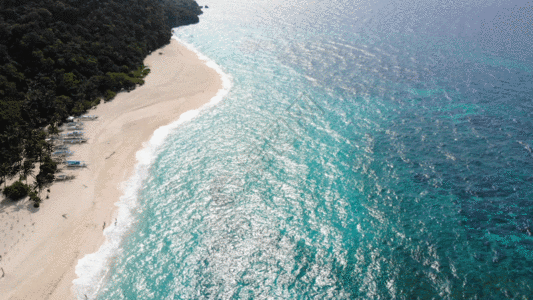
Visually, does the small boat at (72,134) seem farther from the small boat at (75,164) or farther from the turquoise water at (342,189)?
the turquoise water at (342,189)

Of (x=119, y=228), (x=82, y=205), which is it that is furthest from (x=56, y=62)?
(x=119, y=228)

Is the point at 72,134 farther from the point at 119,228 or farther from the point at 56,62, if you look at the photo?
the point at 119,228

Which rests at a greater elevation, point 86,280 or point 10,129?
point 10,129

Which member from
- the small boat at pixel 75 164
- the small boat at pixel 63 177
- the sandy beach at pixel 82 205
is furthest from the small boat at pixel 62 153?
the small boat at pixel 63 177

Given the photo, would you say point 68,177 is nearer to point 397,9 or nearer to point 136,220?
point 136,220

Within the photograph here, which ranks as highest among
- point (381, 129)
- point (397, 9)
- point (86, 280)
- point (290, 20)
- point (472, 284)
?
point (397, 9)

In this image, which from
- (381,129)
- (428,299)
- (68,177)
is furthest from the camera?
(381,129)

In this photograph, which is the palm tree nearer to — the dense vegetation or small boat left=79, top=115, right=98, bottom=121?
the dense vegetation

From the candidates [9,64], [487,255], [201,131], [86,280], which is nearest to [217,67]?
[201,131]
